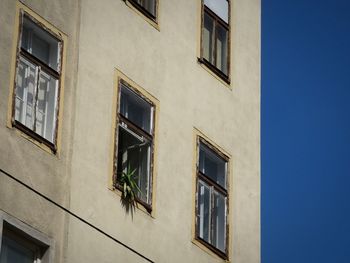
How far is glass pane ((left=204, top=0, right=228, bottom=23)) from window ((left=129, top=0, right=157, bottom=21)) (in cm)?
194

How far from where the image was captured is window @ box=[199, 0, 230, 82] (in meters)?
28.7

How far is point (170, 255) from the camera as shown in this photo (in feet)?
84.6

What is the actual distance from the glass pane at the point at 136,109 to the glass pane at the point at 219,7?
3454mm

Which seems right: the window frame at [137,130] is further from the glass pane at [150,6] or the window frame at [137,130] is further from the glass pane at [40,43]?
the glass pane at [150,6]

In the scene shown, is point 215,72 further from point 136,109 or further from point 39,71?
point 39,71

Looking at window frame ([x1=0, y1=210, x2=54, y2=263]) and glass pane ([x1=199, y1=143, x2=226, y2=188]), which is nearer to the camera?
window frame ([x1=0, y1=210, x2=54, y2=263])

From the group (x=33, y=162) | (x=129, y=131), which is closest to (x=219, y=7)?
(x=129, y=131)

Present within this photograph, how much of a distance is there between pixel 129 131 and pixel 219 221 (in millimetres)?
2824

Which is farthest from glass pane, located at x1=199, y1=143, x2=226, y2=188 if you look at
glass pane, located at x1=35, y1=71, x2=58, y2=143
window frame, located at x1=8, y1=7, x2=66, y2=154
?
glass pane, located at x1=35, y1=71, x2=58, y2=143

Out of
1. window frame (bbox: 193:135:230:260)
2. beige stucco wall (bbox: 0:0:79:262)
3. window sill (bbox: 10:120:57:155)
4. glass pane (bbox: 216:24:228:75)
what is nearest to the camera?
beige stucco wall (bbox: 0:0:79:262)

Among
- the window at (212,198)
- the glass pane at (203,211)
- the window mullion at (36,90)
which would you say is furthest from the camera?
the window at (212,198)

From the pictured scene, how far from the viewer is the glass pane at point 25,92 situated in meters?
23.3

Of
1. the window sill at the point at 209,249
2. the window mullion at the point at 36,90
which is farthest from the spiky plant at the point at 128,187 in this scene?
the window mullion at the point at 36,90

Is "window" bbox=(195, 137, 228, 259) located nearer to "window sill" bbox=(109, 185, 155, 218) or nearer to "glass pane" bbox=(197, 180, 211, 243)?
"glass pane" bbox=(197, 180, 211, 243)
